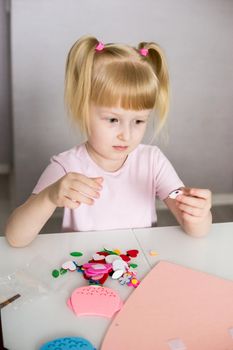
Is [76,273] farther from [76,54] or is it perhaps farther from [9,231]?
[76,54]

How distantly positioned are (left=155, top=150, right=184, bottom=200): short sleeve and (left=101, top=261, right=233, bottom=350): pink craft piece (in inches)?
14.0

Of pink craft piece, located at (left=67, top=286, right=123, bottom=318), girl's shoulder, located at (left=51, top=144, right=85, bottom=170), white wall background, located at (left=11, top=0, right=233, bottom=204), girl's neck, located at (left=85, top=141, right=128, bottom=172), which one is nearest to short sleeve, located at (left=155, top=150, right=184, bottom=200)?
girl's neck, located at (left=85, top=141, right=128, bottom=172)

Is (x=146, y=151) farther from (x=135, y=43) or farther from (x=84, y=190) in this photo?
(x=135, y=43)

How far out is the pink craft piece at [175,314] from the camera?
709mm

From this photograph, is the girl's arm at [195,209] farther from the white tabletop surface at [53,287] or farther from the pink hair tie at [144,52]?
the pink hair tie at [144,52]

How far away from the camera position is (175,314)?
778 millimetres

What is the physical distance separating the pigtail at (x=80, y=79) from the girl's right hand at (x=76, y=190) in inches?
8.5

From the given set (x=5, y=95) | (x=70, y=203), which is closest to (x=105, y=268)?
(x=70, y=203)

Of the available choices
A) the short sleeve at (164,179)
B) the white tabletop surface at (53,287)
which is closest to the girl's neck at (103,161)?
the short sleeve at (164,179)

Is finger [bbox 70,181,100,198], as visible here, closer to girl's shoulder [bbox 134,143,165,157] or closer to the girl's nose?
the girl's nose

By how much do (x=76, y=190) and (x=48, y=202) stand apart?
0.12 metres

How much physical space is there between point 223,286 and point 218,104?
1650 millimetres

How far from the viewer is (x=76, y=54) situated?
42.6 inches

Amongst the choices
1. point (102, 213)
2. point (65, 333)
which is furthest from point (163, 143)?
point (65, 333)
